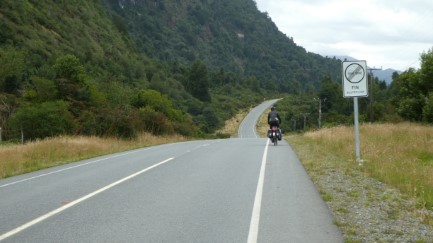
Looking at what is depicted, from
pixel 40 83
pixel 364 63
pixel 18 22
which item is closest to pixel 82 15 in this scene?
pixel 18 22

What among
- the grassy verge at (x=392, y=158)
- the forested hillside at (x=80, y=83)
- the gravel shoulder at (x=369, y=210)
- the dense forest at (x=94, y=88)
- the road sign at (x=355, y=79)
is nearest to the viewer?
the gravel shoulder at (x=369, y=210)

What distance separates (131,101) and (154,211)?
2150 inches

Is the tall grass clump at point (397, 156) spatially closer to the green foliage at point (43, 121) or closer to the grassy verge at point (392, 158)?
the grassy verge at point (392, 158)

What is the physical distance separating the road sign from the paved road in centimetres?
269

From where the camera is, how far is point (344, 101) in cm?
12619

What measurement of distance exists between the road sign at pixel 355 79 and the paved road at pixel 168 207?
2689 mm

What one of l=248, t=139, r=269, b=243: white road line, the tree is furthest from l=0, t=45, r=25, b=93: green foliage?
the tree

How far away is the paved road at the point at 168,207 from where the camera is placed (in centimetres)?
658

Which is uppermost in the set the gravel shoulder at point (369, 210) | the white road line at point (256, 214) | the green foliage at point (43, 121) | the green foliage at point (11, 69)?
the green foliage at point (11, 69)

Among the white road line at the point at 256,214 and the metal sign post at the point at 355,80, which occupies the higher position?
the metal sign post at the point at 355,80

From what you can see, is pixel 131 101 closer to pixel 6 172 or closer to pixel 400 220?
pixel 6 172

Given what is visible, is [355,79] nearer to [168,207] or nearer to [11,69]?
[168,207]

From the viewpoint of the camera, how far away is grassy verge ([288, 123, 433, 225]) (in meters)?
10.1

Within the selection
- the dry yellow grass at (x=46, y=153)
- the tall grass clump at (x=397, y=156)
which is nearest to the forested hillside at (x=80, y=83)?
the dry yellow grass at (x=46, y=153)
